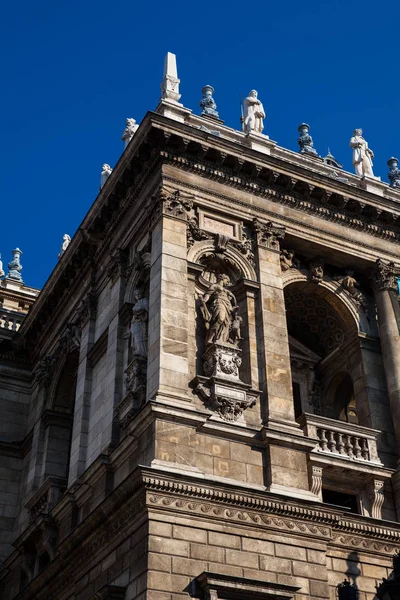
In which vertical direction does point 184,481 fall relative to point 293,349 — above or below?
below

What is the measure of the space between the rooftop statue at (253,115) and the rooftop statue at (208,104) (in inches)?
39.1

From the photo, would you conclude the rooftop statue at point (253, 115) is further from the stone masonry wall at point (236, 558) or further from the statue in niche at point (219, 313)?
the stone masonry wall at point (236, 558)

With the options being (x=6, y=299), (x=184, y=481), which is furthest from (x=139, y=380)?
(x=6, y=299)

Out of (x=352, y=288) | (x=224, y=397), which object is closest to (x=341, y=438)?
(x=224, y=397)

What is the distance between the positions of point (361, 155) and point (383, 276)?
538 cm

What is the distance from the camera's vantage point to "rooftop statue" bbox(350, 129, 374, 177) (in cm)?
3047

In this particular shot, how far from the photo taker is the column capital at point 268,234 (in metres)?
25.9

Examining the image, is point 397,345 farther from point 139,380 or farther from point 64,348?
point 64,348

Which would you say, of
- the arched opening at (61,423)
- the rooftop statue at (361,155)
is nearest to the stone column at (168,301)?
the arched opening at (61,423)

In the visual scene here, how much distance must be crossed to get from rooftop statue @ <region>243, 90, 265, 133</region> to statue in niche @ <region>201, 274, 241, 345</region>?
6735 millimetres

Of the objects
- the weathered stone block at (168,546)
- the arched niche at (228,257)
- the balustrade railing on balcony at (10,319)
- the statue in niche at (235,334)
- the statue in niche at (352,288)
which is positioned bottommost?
the weathered stone block at (168,546)

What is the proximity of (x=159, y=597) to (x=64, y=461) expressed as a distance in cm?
1187

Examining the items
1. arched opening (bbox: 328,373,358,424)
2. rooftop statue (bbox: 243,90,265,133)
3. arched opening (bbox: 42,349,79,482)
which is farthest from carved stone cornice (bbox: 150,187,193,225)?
arched opening (bbox: 328,373,358,424)

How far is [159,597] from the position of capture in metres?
18.1
